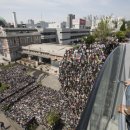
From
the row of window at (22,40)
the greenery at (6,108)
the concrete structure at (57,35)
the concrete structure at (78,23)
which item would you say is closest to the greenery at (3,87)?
the greenery at (6,108)

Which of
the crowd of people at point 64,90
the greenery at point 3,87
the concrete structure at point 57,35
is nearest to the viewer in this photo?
the crowd of people at point 64,90

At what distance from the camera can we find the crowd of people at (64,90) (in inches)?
418

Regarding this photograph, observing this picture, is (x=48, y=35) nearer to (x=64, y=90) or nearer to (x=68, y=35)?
(x=68, y=35)

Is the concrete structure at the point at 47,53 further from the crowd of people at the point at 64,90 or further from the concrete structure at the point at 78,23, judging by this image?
the concrete structure at the point at 78,23

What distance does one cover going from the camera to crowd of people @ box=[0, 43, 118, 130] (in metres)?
10.6

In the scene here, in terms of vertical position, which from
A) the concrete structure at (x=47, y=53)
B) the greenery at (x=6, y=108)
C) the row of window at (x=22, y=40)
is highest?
the row of window at (x=22, y=40)

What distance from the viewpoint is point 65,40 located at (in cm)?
5272

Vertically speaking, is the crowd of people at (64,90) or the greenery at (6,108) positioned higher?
the crowd of people at (64,90)

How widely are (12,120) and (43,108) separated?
12.0ft

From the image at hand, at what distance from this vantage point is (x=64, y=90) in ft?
38.4

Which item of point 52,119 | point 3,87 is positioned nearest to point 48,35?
point 3,87

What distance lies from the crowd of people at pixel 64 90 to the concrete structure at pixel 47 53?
6.29 m

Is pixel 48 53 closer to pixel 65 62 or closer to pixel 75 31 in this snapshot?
pixel 65 62

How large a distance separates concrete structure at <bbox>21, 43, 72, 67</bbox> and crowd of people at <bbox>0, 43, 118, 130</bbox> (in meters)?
6.29
